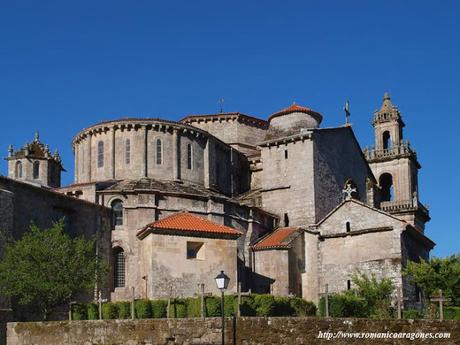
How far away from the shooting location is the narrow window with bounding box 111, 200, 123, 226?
46156 mm

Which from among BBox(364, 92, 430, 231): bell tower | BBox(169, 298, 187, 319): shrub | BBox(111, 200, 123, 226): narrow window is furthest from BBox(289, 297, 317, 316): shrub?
BBox(364, 92, 430, 231): bell tower

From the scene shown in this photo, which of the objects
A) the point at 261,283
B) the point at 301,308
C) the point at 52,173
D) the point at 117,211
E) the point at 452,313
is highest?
the point at 52,173

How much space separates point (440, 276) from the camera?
4350 centimetres

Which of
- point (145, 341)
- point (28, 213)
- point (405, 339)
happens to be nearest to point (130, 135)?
point (28, 213)

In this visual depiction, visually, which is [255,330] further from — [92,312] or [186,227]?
[186,227]

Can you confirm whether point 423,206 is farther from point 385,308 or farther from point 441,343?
point 441,343

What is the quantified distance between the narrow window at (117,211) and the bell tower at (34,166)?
17.6m

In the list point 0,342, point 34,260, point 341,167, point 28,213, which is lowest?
point 0,342

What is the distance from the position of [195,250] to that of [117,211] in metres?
6.54

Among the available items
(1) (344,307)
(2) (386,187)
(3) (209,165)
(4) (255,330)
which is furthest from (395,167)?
(4) (255,330)

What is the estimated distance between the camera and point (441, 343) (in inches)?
936

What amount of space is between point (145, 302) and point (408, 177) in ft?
160

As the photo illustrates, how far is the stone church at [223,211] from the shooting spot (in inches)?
1655

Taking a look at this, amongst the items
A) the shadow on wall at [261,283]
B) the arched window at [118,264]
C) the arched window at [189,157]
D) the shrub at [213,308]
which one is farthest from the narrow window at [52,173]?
the shrub at [213,308]
